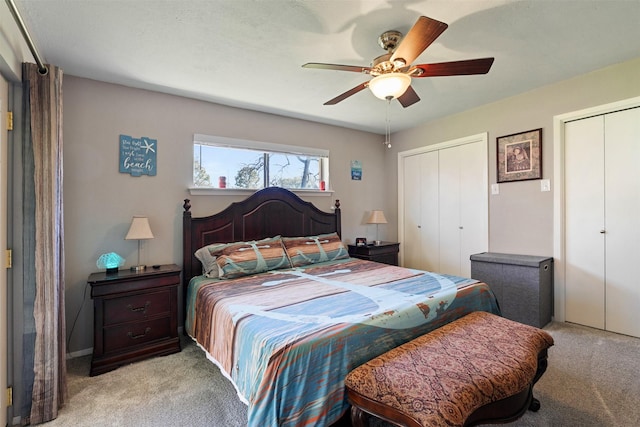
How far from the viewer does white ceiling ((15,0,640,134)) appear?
186 cm

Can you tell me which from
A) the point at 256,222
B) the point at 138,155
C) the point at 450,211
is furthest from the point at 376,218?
the point at 138,155

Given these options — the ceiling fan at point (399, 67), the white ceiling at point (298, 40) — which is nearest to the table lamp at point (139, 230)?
the white ceiling at point (298, 40)

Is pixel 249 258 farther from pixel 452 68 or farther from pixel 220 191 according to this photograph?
pixel 452 68

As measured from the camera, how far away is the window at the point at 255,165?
134 inches

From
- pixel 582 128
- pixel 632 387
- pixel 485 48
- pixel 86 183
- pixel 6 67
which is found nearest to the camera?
pixel 6 67

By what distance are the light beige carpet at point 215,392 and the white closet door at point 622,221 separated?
Result: 26 cm

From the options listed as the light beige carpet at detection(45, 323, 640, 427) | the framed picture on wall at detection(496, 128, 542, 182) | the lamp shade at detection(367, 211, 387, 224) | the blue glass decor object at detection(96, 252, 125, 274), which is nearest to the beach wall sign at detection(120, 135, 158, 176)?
the blue glass decor object at detection(96, 252, 125, 274)

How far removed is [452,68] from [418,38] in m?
0.42

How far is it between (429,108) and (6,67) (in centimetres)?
372

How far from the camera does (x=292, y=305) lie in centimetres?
196

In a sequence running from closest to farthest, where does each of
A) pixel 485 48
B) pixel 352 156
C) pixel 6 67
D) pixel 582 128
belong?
pixel 6 67
pixel 485 48
pixel 582 128
pixel 352 156

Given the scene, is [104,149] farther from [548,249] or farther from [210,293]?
[548,249]

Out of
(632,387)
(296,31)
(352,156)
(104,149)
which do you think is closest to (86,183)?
(104,149)

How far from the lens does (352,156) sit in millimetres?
4586
